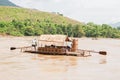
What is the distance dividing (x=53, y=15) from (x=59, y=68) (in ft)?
548

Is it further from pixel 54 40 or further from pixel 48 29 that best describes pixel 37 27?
pixel 54 40

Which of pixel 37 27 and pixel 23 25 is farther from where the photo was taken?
pixel 37 27

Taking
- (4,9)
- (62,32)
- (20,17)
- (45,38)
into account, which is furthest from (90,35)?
(45,38)

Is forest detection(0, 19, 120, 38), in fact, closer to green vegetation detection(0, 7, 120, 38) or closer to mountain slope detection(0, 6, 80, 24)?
green vegetation detection(0, 7, 120, 38)

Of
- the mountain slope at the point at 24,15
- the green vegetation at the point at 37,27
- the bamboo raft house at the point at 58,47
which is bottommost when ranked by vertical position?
the bamboo raft house at the point at 58,47

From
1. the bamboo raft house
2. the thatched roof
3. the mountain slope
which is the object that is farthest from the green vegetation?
the bamboo raft house

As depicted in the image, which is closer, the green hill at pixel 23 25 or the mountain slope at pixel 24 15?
the green hill at pixel 23 25

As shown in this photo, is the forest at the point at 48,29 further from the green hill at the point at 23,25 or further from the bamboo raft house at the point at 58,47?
the bamboo raft house at the point at 58,47

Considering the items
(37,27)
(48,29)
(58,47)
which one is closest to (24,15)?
(48,29)

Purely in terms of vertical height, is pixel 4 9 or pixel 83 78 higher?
pixel 4 9

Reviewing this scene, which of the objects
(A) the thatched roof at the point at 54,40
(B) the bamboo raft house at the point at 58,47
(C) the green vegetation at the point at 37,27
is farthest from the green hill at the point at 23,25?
(B) the bamboo raft house at the point at 58,47

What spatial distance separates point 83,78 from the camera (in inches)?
1071

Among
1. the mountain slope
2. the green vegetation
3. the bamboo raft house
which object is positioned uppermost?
the mountain slope

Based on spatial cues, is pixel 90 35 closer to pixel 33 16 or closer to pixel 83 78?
pixel 33 16
